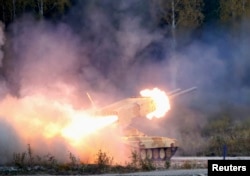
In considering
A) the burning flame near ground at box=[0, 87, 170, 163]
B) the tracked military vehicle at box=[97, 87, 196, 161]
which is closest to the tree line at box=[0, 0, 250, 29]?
the tracked military vehicle at box=[97, 87, 196, 161]

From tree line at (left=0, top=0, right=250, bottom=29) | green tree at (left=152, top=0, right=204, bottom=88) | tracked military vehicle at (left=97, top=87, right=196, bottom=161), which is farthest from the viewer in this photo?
green tree at (left=152, top=0, right=204, bottom=88)

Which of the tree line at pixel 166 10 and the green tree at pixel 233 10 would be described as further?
the green tree at pixel 233 10

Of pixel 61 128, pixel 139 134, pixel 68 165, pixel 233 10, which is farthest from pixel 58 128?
pixel 233 10

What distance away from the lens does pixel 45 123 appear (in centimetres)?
2992

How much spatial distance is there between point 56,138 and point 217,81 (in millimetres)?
15940

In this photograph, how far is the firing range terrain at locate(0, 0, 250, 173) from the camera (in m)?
39.3

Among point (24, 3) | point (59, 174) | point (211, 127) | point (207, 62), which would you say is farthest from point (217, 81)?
point (59, 174)

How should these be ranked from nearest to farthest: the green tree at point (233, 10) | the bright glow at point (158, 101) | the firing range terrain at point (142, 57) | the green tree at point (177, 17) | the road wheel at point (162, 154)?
1. the road wheel at point (162, 154)
2. the bright glow at point (158, 101)
3. the firing range terrain at point (142, 57)
4. the green tree at point (177, 17)
5. the green tree at point (233, 10)

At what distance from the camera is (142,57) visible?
4403cm

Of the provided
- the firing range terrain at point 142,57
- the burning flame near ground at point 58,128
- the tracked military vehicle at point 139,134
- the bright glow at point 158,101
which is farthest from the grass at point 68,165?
the firing range terrain at point 142,57

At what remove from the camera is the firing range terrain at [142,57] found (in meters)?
39.3

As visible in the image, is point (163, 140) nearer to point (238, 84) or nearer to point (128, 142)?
point (128, 142)

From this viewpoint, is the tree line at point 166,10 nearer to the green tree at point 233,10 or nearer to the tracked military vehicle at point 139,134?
the green tree at point 233,10

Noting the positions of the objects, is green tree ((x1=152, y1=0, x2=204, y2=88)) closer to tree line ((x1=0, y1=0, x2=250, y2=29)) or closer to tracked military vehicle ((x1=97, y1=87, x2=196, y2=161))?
tree line ((x1=0, y1=0, x2=250, y2=29))
